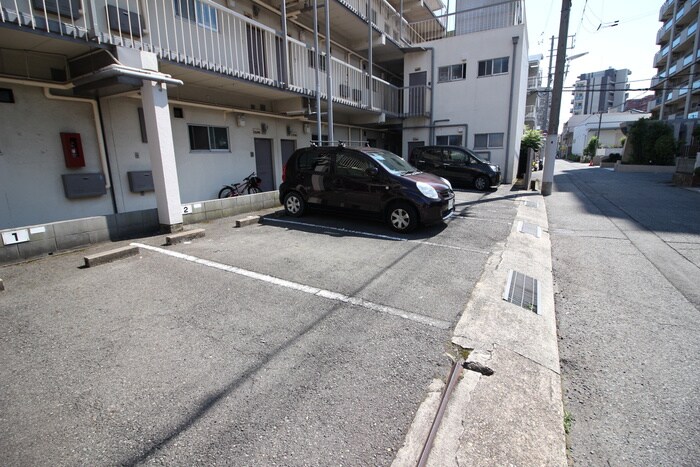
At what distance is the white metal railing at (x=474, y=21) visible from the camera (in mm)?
15609

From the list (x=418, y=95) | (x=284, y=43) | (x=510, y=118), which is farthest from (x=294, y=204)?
(x=510, y=118)

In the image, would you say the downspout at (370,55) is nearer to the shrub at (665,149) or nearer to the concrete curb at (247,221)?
the concrete curb at (247,221)

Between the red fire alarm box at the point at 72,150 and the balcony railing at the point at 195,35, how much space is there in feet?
6.59

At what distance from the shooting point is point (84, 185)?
6.78 meters

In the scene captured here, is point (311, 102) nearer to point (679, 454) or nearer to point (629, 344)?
point (629, 344)

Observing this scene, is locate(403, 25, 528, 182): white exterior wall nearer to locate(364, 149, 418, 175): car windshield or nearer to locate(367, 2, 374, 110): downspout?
locate(367, 2, 374, 110): downspout

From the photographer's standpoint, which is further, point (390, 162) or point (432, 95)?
point (432, 95)

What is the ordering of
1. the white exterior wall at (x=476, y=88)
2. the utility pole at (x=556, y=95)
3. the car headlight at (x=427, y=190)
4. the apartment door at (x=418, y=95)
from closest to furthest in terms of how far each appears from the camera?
1. the car headlight at (x=427, y=190)
2. the utility pole at (x=556, y=95)
3. the white exterior wall at (x=476, y=88)
4. the apartment door at (x=418, y=95)

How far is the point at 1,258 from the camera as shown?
4.83m

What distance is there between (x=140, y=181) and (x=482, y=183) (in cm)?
1112

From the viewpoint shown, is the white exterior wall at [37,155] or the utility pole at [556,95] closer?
the white exterior wall at [37,155]

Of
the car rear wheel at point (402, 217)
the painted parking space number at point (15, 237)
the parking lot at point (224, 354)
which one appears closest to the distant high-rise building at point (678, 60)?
the car rear wheel at point (402, 217)

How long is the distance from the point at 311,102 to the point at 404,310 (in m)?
8.61

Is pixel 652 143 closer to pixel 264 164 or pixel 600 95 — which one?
pixel 264 164
